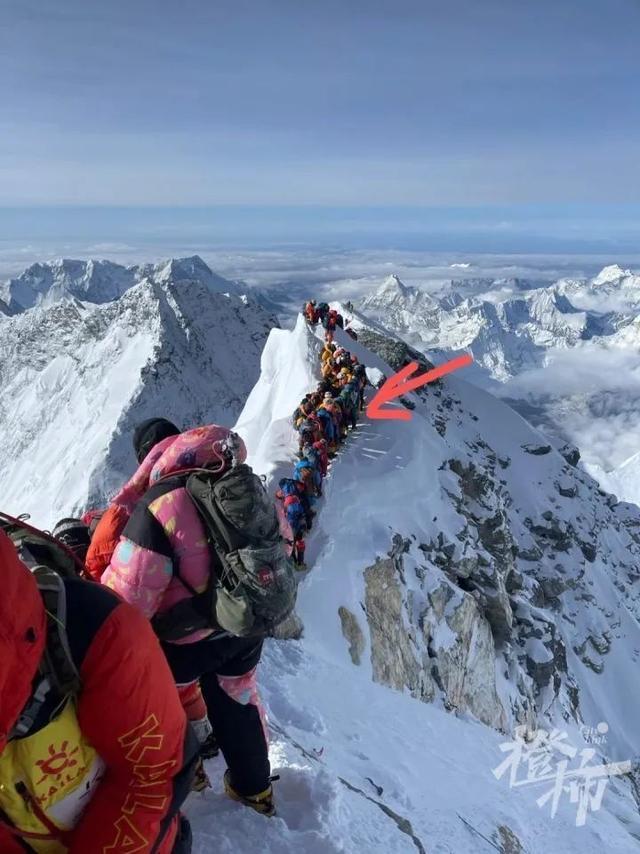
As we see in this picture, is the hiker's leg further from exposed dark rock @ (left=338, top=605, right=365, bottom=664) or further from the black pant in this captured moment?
exposed dark rock @ (left=338, top=605, right=365, bottom=664)

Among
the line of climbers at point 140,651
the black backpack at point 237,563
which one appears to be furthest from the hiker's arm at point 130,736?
the black backpack at point 237,563

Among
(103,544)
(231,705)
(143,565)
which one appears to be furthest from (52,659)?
(231,705)

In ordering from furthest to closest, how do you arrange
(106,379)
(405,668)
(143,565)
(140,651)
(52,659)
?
(106,379) < (405,668) < (143,565) < (140,651) < (52,659)

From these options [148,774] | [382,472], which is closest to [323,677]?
[148,774]

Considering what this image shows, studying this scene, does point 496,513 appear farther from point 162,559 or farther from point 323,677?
point 162,559

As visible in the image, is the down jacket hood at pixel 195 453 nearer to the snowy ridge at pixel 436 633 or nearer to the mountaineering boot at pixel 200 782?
the mountaineering boot at pixel 200 782

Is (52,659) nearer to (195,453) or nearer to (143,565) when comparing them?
(143,565)

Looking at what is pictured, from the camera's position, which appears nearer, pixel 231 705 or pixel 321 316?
pixel 231 705
